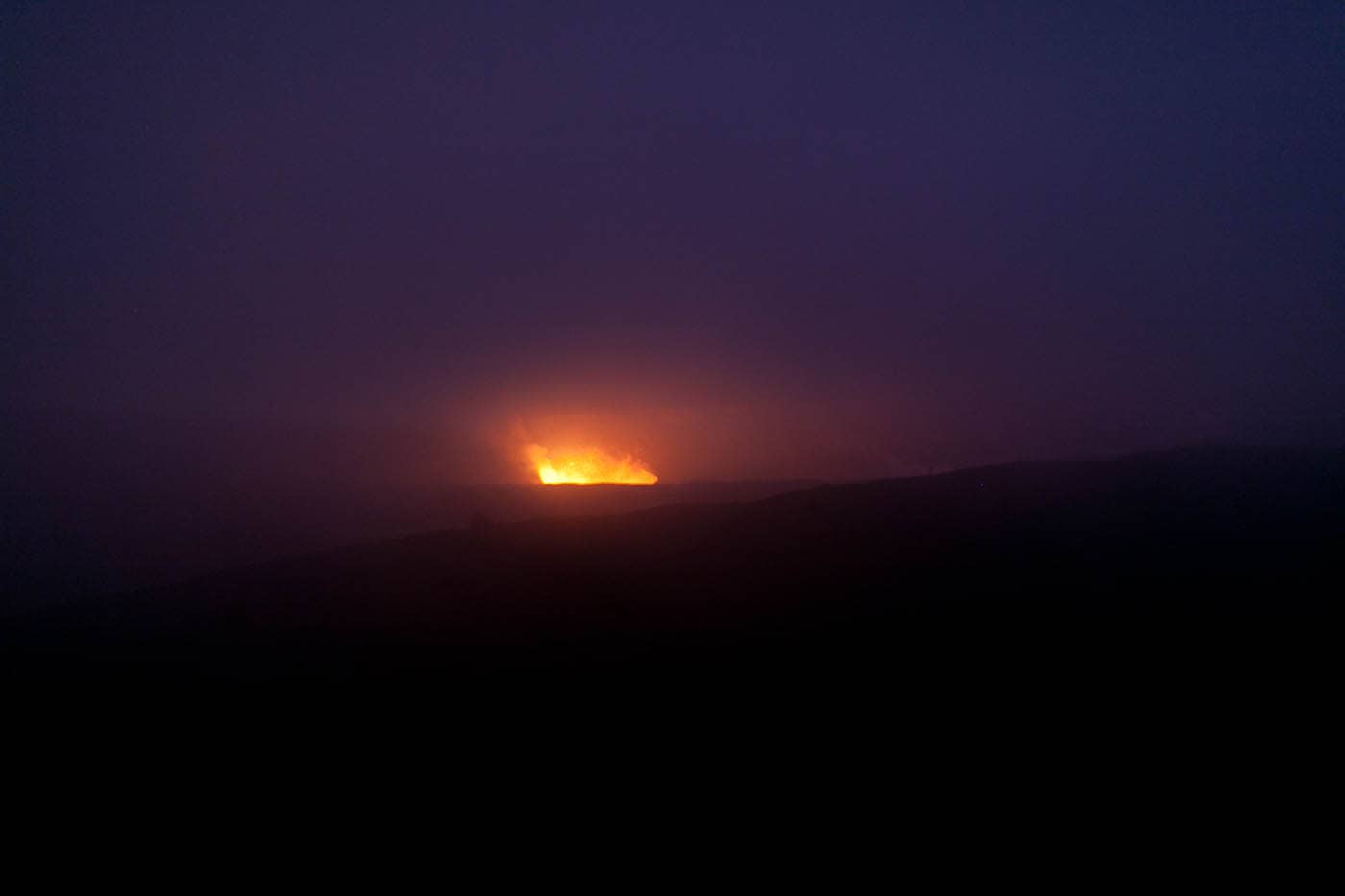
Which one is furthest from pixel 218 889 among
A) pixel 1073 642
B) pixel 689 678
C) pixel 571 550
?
pixel 1073 642

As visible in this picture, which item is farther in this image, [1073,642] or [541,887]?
[1073,642]

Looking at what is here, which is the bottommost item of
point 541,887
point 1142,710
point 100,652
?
point 541,887

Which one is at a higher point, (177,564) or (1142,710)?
(177,564)

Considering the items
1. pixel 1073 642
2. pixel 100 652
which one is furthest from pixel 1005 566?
pixel 100 652

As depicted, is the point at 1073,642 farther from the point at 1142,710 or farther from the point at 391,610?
the point at 391,610

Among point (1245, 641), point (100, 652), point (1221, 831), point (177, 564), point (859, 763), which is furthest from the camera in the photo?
point (177, 564)

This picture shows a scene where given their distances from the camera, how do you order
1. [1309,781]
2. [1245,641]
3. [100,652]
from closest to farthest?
[1309,781]
[1245,641]
[100,652]

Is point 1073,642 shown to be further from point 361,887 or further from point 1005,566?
point 361,887
